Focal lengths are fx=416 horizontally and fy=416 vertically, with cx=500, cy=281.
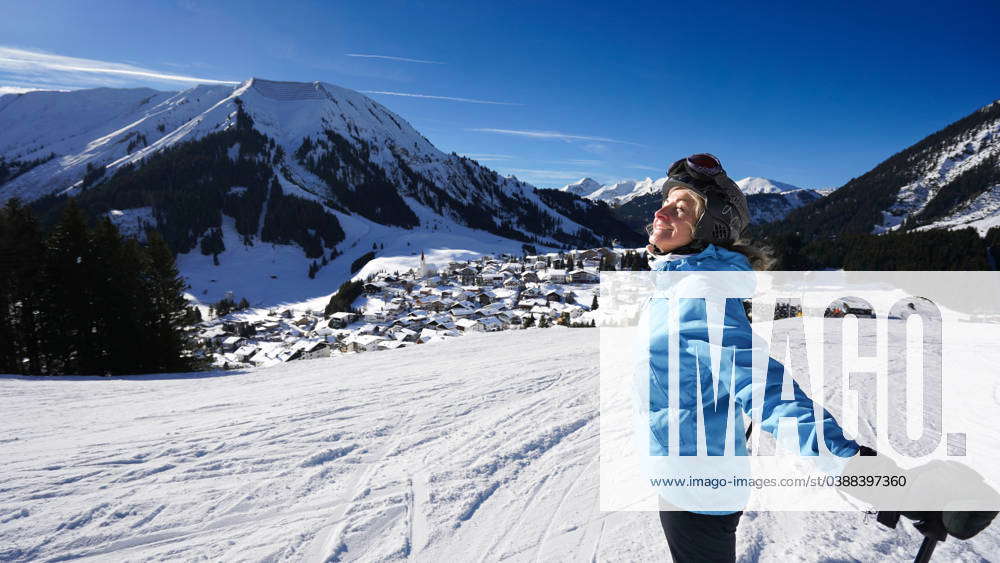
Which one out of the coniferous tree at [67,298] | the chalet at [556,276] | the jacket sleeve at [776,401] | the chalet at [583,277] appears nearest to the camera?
the jacket sleeve at [776,401]

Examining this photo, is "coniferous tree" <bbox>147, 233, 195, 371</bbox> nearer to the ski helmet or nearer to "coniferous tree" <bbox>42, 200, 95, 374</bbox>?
"coniferous tree" <bbox>42, 200, 95, 374</bbox>

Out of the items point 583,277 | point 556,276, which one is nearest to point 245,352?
point 556,276

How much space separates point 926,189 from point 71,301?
8367 inches

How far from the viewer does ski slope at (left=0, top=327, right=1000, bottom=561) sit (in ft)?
9.01

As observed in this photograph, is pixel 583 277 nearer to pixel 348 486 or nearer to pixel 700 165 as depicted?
pixel 348 486

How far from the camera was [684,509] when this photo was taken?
1.81m

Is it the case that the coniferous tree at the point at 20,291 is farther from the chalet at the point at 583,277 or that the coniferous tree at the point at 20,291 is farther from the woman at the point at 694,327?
the chalet at the point at 583,277

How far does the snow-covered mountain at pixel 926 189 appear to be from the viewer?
127238 millimetres

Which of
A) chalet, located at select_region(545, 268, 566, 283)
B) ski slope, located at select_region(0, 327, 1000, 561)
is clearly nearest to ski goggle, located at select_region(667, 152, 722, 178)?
ski slope, located at select_region(0, 327, 1000, 561)

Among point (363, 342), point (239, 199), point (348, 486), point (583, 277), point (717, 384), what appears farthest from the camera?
point (239, 199)

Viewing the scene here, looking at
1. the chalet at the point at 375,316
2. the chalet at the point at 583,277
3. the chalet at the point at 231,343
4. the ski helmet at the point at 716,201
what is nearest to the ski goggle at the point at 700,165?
the ski helmet at the point at 716,201

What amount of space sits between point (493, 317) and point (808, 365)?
4862 cm

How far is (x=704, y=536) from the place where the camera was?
5.83 feet

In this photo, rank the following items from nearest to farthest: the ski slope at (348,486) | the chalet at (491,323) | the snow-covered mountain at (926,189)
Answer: the ski slope at (348,486), the chalet at (491,323), the snow-covered mountain at (926,189)
